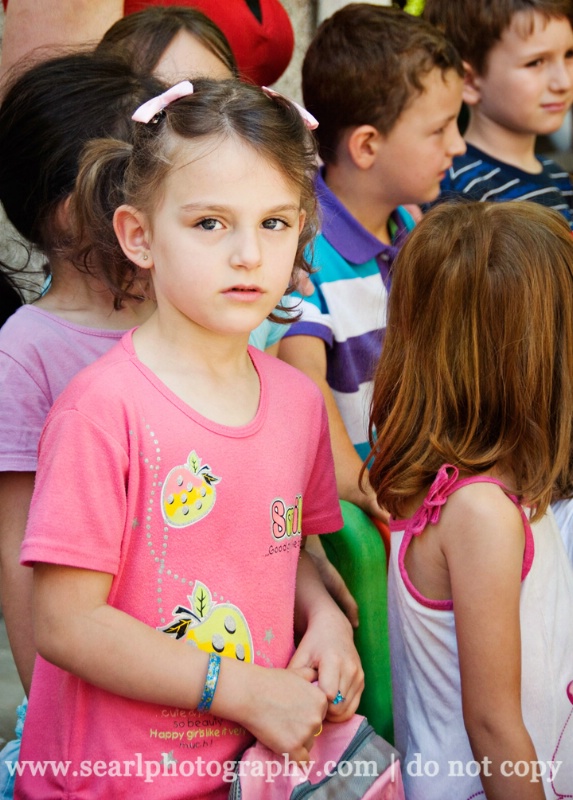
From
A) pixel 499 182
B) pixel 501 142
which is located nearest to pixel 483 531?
pixel 499 182

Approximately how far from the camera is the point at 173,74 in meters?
1.99

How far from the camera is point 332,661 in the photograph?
4.77 ft

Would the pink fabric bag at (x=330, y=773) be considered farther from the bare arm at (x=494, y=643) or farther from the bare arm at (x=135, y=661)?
the bare arm at (x=494, y=643)

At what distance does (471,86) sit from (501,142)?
22cm

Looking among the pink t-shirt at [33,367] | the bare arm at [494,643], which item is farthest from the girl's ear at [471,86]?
the bare arm at [494,643]

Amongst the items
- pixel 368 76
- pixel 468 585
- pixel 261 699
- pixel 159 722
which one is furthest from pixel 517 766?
pixel 368 76

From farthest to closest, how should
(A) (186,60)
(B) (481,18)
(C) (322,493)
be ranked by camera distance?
(B) (481,18) → (A) (186,60) → (C) (322,493)

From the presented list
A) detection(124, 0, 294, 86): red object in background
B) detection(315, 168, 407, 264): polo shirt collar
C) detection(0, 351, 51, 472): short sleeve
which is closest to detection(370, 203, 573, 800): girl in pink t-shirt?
detection(0, 351, 51, 472): short sleeve

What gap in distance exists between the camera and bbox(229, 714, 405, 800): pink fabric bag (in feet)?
4.22

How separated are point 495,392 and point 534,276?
0.19m

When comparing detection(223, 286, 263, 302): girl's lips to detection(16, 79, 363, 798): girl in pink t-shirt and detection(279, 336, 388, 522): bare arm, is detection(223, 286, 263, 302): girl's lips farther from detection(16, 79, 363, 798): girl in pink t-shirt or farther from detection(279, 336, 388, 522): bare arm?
detection(279, 336, 388, 522): bare arm

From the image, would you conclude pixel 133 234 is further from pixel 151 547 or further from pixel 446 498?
pixel 446 498

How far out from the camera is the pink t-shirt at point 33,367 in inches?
59.0

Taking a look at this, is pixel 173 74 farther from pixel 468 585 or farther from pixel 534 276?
pixel 468 585
